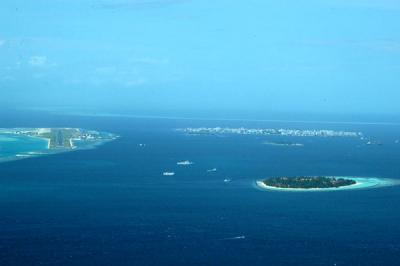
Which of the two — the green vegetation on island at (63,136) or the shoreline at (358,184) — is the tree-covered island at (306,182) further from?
the green vegetation on island at (63,136)

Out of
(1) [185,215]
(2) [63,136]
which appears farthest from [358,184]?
(2) [63,136]

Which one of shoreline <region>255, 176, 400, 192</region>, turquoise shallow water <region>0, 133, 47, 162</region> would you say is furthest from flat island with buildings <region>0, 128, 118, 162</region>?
shoreline <region>255, 176, 400, 192</region>

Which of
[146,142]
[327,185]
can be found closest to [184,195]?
[327,185]

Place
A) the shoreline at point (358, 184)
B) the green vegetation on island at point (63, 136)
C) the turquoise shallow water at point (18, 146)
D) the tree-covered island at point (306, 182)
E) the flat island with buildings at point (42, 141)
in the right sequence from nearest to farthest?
the shoreline at point (358, 184), the tree-covered island at point (306, 182), the turquoise shallow water at point (18, 146), the flat island with buildings at point (42, 141), the green vegetation on island at point (63, 136)

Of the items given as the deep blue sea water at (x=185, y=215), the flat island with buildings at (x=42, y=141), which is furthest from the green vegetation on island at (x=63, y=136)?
the deep blue sea water at (x=185, y=215)

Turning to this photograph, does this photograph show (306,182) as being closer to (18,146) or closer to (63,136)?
(18,146)

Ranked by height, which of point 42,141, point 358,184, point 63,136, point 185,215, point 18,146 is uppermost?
point 63,136
